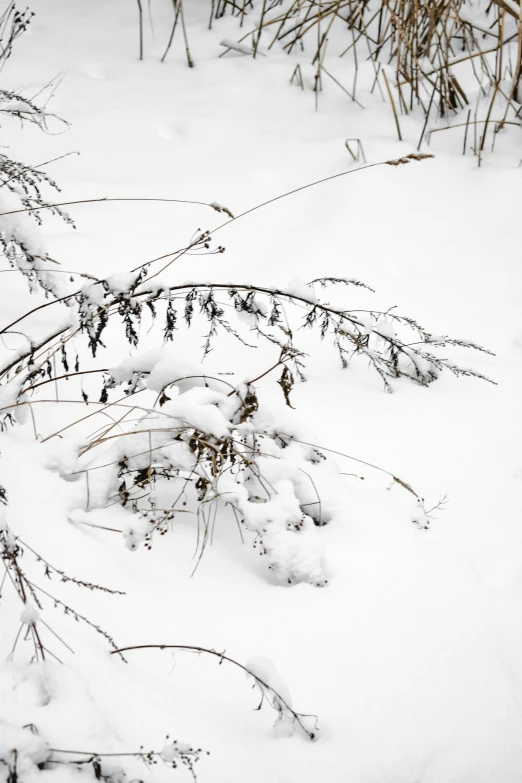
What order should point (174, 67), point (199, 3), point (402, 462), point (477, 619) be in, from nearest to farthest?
point (477, 619)
point (402, 462)
point (174, 67)
point (199, 3)

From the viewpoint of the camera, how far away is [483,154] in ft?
8.86

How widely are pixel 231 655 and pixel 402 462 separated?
72 centimetres

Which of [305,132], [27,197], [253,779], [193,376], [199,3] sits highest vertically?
[199,3]

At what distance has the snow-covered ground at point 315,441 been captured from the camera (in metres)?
0.97

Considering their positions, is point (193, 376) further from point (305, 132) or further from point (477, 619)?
point (305, 132)

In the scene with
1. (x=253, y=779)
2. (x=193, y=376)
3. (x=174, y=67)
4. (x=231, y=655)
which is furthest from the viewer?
(x=174, y=67)

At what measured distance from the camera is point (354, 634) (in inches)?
44.3

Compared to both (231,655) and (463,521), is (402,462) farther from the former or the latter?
(231,655)

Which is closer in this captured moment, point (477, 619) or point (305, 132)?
point (477, 619)

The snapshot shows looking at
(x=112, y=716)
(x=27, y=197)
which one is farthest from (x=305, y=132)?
(x=112, y=716)

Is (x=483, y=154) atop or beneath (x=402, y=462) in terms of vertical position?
atop

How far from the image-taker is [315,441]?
1425 mm

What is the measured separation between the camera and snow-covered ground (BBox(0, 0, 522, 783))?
3.19 feet

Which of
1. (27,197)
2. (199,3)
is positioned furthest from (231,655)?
(199,3)
